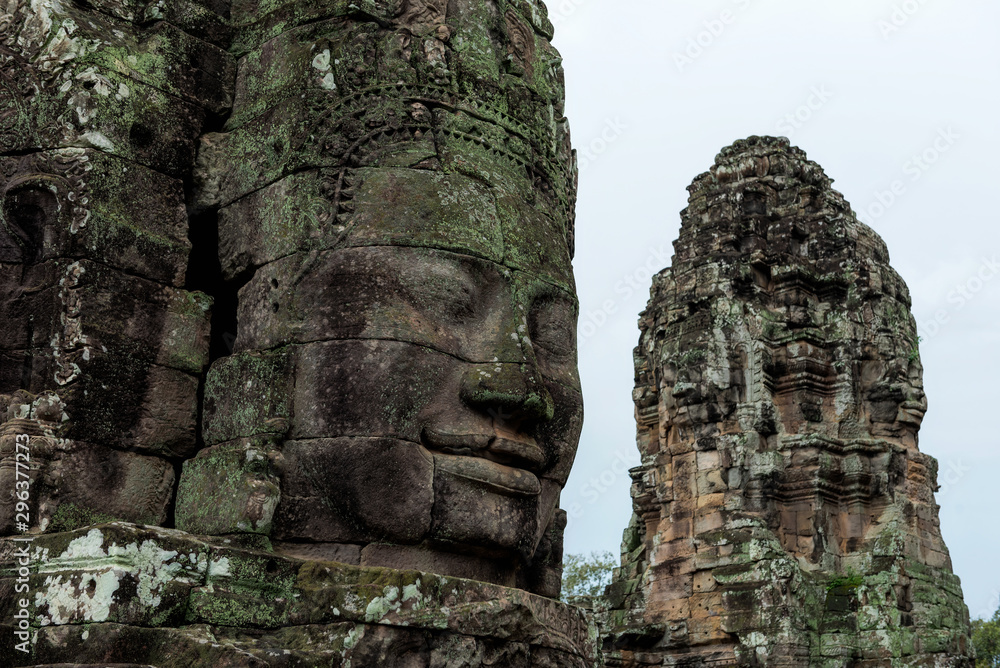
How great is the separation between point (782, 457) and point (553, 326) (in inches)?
490

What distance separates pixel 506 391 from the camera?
5.33 meters

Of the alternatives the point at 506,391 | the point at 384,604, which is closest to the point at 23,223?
the point at 506,391

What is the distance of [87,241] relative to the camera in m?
5.45

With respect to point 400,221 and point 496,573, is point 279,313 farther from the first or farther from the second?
point 496,573

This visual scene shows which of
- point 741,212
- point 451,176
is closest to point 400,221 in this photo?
point 451,176

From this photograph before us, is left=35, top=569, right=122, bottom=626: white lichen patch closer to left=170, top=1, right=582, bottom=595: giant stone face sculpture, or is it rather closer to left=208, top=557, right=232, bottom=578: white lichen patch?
left=208, top=557, right=232, bottom=578: white lichen patch

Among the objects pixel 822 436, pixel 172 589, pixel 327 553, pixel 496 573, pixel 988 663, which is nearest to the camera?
pixel 172 589

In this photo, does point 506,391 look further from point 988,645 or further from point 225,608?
point 988,645

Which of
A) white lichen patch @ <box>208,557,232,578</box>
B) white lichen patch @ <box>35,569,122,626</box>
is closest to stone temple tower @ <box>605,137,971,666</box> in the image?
white lichen patch @ <box>208,557,232,578</box>

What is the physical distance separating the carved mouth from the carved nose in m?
0.13

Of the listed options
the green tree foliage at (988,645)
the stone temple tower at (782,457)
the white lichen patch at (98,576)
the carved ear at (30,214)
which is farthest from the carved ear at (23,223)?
the green tree foliage at (988,645)

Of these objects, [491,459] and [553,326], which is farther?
[553,326]

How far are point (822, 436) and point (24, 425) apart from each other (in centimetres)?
1390

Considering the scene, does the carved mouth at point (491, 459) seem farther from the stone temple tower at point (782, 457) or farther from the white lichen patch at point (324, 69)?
the stone temple tower at point (782, 457)
